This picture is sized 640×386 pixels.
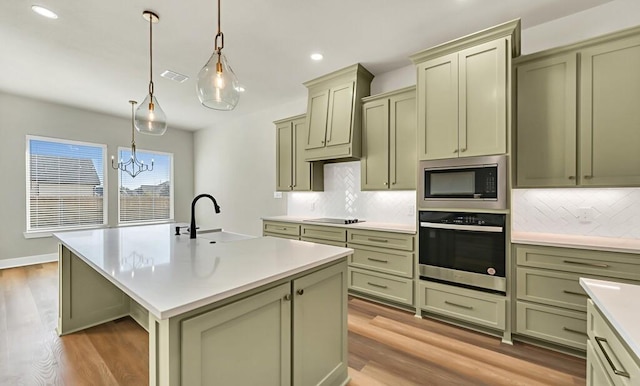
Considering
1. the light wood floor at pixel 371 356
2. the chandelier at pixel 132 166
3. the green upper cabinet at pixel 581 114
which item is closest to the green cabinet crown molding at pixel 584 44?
the green upper cabinet at pixel 581 114

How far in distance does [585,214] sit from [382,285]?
193 centimetres

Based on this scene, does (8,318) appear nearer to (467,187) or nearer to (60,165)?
(60,165)

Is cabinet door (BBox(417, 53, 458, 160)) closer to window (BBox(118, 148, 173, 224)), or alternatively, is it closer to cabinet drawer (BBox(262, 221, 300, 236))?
cabinet drawer (BBox(262, 221, 300, 236))

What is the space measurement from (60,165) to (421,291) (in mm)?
6347

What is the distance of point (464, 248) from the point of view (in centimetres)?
250

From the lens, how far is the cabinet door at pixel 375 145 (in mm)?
3291

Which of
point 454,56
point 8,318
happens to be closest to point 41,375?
point 8,318

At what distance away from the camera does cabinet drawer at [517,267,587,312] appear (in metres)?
2.06

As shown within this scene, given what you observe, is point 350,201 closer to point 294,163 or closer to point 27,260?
point 294,163

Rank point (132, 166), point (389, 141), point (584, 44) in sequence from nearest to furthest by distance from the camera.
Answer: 1. point (584, 44)
2. point (389, 141)
3. point (132, 166)

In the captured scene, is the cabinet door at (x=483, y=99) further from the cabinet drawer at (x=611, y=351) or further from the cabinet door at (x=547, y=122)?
the cabinet drawer at (x=611, y=351)

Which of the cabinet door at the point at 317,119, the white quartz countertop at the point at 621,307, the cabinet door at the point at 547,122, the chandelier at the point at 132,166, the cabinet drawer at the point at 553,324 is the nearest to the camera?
the white quartz countertop at the point at 621,307

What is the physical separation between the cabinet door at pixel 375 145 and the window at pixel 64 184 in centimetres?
523

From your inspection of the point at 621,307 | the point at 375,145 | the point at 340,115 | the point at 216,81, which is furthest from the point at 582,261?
the point at 216,81
